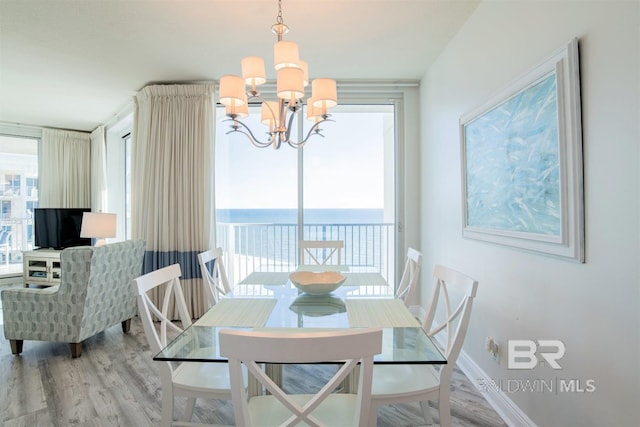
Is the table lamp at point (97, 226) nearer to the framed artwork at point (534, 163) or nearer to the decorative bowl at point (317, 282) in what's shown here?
the decorative bowl at point (317, 282)

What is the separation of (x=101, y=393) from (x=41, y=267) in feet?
12.3

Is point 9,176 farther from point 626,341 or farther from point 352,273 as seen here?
point 626,341

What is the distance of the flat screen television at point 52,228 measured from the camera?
510 centimetres

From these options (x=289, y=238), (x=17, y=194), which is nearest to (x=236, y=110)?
(x=289, y=238)

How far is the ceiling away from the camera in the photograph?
2301 millimetres

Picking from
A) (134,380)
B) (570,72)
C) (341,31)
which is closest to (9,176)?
(134,380)

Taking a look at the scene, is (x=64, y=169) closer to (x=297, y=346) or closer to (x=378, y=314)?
(x=378, y=314)

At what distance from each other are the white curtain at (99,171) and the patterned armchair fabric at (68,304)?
114 inches

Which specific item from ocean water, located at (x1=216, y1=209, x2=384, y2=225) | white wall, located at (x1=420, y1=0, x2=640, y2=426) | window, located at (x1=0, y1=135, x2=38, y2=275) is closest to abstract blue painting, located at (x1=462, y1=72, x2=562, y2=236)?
white wall, located at (x1=420, y1=0, x2=640, y2=426)

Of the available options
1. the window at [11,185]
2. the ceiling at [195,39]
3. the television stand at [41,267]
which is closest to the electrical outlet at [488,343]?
the ceiling at [195,39]

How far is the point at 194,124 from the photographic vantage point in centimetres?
363

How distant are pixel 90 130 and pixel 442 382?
6.61 metres

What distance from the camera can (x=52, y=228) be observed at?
5.12 meters

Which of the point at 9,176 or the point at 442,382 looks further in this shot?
the point at 9,176
